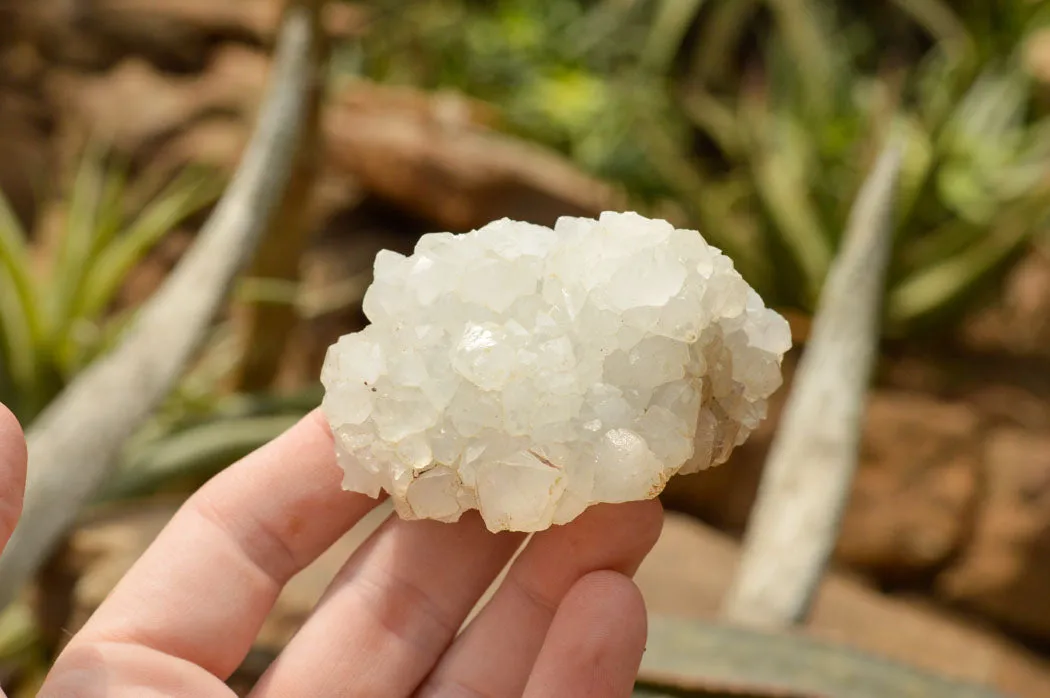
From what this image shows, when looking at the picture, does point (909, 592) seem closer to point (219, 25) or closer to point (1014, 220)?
point (1014, 220)

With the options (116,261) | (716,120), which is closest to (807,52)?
(716,120)

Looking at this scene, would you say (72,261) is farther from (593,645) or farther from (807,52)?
(807,52)

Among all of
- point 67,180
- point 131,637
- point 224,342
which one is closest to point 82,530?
point 224,342

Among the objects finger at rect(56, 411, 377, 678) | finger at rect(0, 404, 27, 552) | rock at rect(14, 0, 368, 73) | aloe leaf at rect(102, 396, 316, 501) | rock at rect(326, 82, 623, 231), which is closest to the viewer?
finger at rect(0, 404, 27, 552)

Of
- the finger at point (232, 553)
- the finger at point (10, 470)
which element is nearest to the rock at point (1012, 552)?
the finger at point (232, 553)

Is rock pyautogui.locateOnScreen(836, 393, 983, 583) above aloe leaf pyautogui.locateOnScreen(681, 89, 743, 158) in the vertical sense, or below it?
below

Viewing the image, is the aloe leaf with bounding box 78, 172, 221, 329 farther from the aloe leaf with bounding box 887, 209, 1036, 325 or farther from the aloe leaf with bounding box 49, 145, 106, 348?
the aloe leaf with bounding box 887, 209, 1036, 325

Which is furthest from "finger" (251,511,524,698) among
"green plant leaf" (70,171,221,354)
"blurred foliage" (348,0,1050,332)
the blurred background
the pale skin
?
"blurred foliage" (348,0,1050,332)

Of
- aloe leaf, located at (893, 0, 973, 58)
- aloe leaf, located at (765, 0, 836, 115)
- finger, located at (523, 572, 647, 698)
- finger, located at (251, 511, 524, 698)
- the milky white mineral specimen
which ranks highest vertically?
aloe leaf, located at (893, 0, 973, 58)
